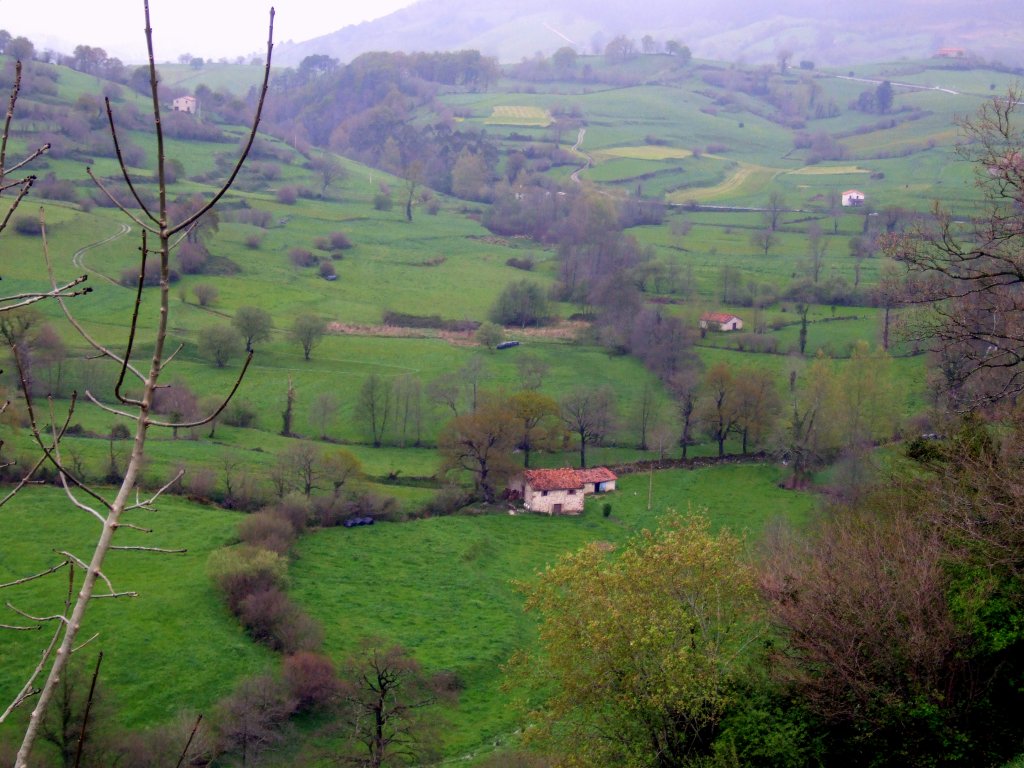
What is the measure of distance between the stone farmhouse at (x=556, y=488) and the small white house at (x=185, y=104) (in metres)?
83.2

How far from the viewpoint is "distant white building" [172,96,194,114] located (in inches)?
4176

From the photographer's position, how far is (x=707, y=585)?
13859mm

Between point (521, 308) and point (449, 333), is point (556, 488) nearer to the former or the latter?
point (449, 333)

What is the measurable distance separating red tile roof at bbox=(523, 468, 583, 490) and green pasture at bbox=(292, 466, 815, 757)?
1251 millimetres

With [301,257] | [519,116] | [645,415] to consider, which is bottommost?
[645,415]

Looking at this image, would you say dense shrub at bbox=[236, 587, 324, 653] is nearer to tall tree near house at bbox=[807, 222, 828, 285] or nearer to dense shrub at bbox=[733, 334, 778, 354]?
dense shrub at bbox=[733, 334, 778, 354]

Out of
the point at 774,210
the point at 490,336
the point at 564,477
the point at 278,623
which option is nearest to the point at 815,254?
the point at 774,210

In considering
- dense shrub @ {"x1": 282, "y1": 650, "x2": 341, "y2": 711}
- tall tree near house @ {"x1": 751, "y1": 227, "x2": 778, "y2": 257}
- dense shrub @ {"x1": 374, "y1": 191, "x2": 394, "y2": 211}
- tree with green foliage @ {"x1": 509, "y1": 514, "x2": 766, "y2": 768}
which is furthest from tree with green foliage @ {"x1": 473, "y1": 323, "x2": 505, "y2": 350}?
tree with green foliage @ {"x1": 509, "y1": 514, "x2": 766, "y2": 768}

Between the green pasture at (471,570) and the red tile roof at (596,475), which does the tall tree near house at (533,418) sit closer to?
the red tile roof at (596,475)

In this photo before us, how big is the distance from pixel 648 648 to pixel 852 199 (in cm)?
8379

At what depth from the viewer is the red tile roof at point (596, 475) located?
133 ft

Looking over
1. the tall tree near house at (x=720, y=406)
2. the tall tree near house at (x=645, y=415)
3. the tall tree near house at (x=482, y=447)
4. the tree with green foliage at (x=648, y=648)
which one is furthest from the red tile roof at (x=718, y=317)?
the tree with green foliage at (x=648, y=648)

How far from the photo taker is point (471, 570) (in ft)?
107

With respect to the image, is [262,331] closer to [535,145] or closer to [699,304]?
[699,304]
